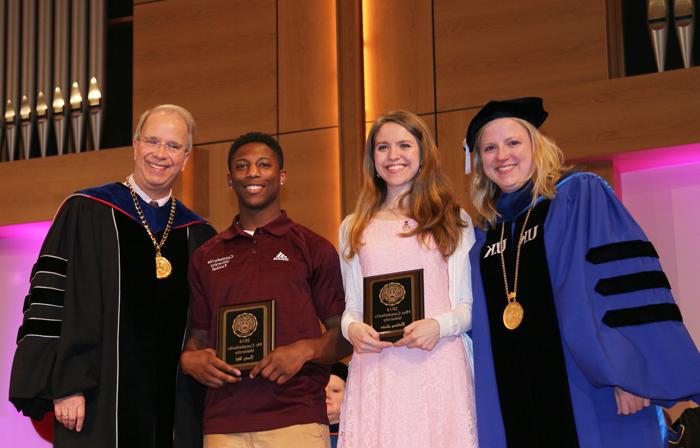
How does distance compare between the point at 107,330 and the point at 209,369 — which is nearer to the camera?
the point at 209,369

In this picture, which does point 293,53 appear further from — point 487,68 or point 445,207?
point 445,207

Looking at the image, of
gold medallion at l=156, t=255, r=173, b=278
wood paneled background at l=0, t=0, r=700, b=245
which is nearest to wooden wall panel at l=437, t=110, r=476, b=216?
wood paneled background at l=0, t=0, r=700, b=245

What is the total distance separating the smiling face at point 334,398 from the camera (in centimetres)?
544

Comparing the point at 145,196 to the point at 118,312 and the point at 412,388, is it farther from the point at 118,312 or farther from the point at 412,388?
the point at 412,388

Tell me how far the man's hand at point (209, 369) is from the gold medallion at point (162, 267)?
52cm

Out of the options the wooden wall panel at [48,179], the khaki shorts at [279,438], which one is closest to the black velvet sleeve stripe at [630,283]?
the khaki shorts at [279,438]

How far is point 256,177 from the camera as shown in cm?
429

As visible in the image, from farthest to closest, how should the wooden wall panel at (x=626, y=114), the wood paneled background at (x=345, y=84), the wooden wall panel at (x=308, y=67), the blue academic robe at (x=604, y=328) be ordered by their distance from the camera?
1. the wooden wall panel at (x=308, y=67)
2. the wood paneled background at (x=345, y=84)
3. the wooden wall panel at (x=626, y=114)
4. the blue academic robe at (x=604, y=328)

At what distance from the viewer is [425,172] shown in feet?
13.3

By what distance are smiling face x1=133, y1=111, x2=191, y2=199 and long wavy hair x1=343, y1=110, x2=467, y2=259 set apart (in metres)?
0.93

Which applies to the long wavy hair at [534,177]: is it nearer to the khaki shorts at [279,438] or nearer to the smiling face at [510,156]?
the smiling face at [510,156]

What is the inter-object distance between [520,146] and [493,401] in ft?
3.16

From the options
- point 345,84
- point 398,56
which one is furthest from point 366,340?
point 398,56

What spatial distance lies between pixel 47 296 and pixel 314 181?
8.97 feet
